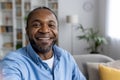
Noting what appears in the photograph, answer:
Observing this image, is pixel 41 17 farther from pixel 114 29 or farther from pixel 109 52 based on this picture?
pixel 109 52

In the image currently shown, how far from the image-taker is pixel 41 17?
4.03 feet

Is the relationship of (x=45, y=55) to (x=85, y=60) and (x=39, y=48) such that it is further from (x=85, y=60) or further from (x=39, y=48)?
(x=85, y=60)

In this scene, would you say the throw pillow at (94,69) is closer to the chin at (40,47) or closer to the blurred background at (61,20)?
the chin at (40,47)

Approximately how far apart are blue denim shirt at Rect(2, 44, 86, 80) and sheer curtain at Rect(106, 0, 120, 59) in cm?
310

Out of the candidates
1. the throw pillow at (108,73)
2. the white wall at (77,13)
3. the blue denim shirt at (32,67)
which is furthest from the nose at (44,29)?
the white wall at (77,13)

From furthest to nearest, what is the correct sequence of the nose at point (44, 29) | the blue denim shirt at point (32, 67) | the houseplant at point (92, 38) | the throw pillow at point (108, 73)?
the houseplant at point (92, 38) → the throw pillow at point (108, 73) → the nose at point (44, 29) → the blue denim shirt at point (32, 67)

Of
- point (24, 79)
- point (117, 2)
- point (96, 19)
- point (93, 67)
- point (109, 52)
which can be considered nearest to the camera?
point (24, 79)

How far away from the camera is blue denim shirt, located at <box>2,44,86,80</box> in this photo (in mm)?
1099

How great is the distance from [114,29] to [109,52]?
58 cm

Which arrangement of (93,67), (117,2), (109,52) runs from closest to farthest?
(93,67) → (117,2) → (109,52)

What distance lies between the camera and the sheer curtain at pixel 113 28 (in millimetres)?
4305

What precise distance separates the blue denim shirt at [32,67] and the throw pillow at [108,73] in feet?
2.37

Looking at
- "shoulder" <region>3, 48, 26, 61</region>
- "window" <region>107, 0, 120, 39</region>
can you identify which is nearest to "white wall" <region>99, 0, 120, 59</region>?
"window" <region>107, 0, 120, 39</region>

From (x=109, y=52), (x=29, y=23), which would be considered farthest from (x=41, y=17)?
(x=109, y=52)
